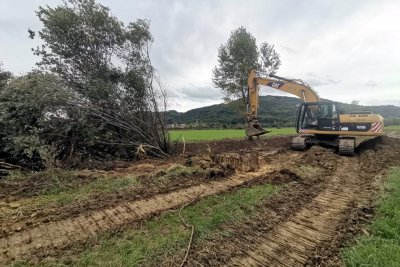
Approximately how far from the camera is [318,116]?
12.5 m

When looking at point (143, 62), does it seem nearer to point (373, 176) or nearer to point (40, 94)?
point (40, 94)

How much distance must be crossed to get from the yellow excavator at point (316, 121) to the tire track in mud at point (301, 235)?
6.60 meters

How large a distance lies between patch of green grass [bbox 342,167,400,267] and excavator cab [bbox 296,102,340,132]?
7824 millimetres

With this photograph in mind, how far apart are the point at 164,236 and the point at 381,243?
274cm

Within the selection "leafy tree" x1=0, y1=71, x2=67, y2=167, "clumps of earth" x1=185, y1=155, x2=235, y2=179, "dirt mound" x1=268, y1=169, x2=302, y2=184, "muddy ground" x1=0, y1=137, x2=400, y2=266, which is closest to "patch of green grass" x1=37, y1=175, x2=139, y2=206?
"muddy ground" x1=0, y1=137, x2=400, y2=266

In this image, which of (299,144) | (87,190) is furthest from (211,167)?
(299,144)

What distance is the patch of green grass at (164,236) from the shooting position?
10.9 ft

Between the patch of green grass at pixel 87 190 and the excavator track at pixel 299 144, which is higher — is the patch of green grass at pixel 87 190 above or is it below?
below

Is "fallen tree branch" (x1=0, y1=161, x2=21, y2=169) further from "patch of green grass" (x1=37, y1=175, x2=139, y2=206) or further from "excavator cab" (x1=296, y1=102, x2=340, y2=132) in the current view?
"excavator cab" (x1=296, y1=102, x2=340, y2=132)

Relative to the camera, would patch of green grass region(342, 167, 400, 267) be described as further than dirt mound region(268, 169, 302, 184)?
No

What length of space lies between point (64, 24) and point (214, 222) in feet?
37.2

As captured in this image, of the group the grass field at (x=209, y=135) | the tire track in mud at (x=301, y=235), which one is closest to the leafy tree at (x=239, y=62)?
the grass field at (x=209, y=135)

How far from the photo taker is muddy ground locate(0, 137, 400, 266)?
349 centimetres

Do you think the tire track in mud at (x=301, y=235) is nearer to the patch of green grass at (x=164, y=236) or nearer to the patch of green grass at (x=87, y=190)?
the patch of green grass at (x=164, y=236)
